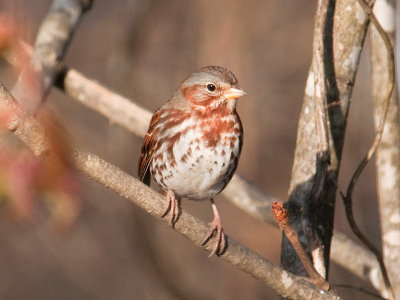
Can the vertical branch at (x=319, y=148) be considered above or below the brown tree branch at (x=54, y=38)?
above

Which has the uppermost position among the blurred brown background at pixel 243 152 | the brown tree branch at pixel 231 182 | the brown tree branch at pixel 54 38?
the brown tree branch at pixel 54 38

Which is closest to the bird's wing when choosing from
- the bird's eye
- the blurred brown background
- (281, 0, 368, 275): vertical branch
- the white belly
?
the white belly

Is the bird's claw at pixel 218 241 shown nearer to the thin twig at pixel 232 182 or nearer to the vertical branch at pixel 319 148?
the vertical branch at pixel 319 148

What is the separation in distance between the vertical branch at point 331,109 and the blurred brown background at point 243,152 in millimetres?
4020

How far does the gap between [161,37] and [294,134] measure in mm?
2302

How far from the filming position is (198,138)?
4184 millimetres

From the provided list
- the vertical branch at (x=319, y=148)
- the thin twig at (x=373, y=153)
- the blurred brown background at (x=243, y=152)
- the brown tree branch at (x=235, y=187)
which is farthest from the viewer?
the blurred brown background at (x=243, y=152)

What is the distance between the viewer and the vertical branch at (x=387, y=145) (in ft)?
14.0

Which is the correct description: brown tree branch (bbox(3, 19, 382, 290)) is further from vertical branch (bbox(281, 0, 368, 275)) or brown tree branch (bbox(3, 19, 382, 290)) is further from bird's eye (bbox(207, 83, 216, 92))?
vertical branch (bbox(281, 0, 368, 275))

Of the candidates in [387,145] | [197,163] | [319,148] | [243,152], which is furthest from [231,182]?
[243,152]

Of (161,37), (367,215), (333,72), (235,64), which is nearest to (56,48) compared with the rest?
(333,72)

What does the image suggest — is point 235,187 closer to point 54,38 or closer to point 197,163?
point 197,163

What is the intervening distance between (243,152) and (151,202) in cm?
541

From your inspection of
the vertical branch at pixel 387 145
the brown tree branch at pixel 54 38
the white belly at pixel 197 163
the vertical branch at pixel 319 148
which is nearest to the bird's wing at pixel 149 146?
the white belly at pixel 197 163
